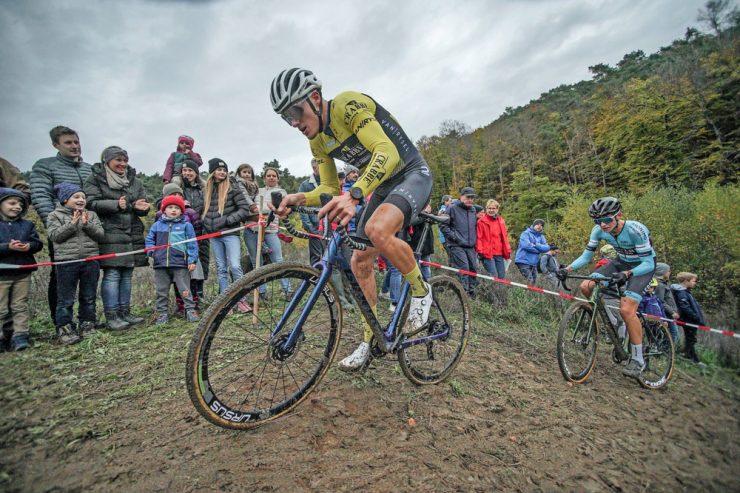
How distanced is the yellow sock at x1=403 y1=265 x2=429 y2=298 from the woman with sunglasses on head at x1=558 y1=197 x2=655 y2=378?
107 inches

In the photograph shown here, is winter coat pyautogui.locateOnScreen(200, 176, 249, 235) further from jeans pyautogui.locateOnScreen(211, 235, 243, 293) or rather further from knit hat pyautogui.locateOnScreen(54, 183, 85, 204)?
knit hat pyautogui.locateOnScreen(54, 183, 85, 204)

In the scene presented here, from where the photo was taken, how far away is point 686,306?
7457mm

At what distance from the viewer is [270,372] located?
8.93 feet

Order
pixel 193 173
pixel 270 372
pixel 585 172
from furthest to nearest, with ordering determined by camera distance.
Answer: pixel 585 172, pixel 193 173, pixel 270 372

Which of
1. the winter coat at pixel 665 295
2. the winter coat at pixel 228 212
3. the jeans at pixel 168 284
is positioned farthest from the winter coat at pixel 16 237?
the winter coat at pixel 665 295

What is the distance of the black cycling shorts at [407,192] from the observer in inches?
102

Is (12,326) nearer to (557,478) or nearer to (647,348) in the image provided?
(557,478)

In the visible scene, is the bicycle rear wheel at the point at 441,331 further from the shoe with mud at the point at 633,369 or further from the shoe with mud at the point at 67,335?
the shoe with mud at the point at 67,335

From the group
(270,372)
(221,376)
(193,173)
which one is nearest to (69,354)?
(221,376)

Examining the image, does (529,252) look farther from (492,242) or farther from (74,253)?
(74,253)

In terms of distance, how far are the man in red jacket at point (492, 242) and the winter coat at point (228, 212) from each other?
18.5ft

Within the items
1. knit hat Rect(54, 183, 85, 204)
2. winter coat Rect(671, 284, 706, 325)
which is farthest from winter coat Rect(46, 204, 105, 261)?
winter coat Rect(671, 284, 706, 325)

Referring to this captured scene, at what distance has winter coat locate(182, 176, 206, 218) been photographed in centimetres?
560

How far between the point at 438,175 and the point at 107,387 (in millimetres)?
64000
